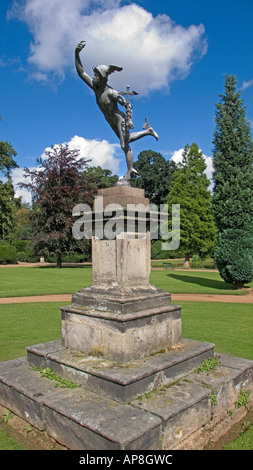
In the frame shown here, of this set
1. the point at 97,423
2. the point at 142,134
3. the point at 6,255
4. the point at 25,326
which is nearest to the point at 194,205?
the point at 6,255

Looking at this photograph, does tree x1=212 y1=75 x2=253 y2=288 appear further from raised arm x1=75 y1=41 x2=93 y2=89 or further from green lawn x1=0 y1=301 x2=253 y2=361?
raised arm x1=75 y1=41 x2=93 y2=89

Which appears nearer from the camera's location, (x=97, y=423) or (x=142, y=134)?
(x=97, y=423)

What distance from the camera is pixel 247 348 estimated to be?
6230mm

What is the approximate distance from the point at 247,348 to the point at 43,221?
2410cm

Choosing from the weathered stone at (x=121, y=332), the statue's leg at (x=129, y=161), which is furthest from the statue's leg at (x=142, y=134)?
the weathered stone at (x=121, y=332)

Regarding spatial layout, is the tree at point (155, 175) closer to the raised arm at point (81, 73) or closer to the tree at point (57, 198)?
the tree at point (57, 198)

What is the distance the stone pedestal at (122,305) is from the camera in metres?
3.93

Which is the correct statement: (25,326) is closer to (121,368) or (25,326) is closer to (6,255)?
(121,368)

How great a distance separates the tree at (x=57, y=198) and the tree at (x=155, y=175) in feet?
59.3

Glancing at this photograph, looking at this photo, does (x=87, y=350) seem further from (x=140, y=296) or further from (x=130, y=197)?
(x=130, y=197)

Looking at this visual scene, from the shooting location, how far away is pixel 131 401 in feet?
11.1

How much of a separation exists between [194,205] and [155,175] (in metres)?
17.3

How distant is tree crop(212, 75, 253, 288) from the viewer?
15.5m
